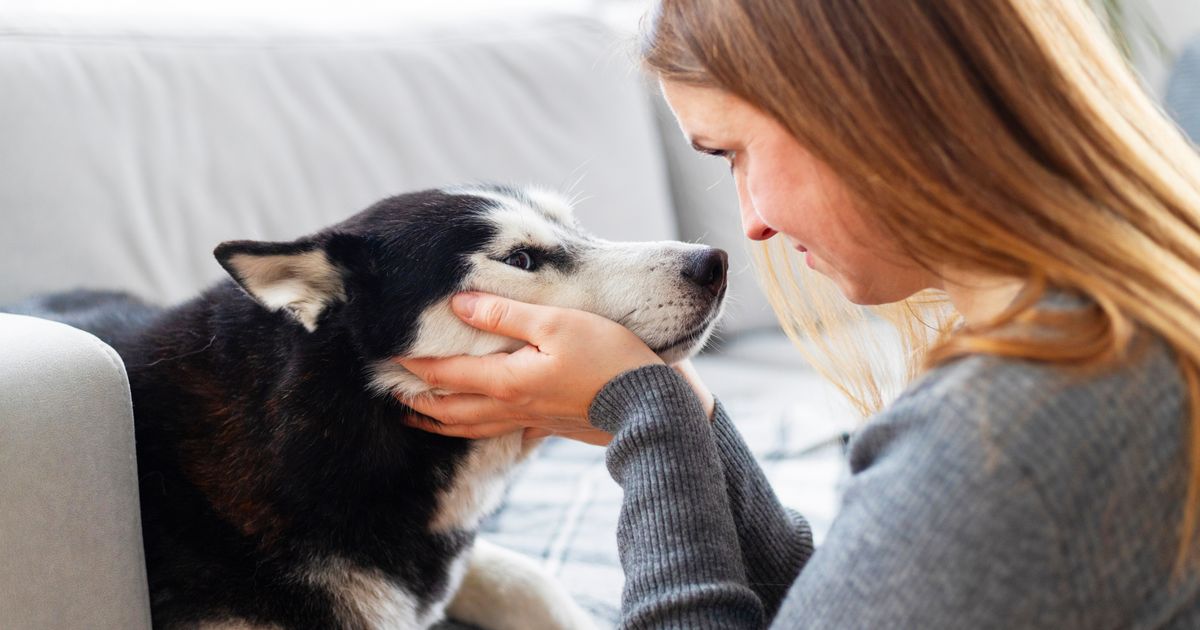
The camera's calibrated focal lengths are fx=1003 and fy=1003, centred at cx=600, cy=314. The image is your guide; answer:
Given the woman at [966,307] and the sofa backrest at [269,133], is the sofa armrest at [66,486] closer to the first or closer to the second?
the woman at [966,307]

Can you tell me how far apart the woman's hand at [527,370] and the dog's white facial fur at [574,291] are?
21mm

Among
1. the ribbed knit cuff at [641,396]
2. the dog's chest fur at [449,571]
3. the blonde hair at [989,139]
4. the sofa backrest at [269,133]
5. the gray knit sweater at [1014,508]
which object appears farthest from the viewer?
the sofa backrest at [269,133]

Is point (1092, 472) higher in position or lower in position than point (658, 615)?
higher

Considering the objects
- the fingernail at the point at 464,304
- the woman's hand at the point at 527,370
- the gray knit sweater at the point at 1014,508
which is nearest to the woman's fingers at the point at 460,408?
the woman's hand at the point at 527,370

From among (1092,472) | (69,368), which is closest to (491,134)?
(69,368)

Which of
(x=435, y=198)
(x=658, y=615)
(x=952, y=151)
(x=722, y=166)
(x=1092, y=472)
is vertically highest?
(x=952, y=151)

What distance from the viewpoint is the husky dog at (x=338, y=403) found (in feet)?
3.85

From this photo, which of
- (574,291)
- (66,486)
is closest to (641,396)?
(574,291)

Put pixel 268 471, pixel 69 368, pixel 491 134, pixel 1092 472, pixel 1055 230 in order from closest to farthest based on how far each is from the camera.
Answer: pixel 1092 472 < pixel 1055 230 < pixel 69 368 < pixel 268 471 < pixel 491 134

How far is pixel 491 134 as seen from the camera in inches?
87.9

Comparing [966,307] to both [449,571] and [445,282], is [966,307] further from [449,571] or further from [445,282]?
[449,571]

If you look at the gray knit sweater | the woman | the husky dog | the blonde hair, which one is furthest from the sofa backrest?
the gray knit sweater

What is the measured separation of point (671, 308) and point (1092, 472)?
0.61m

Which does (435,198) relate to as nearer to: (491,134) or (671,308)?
(671,308)
